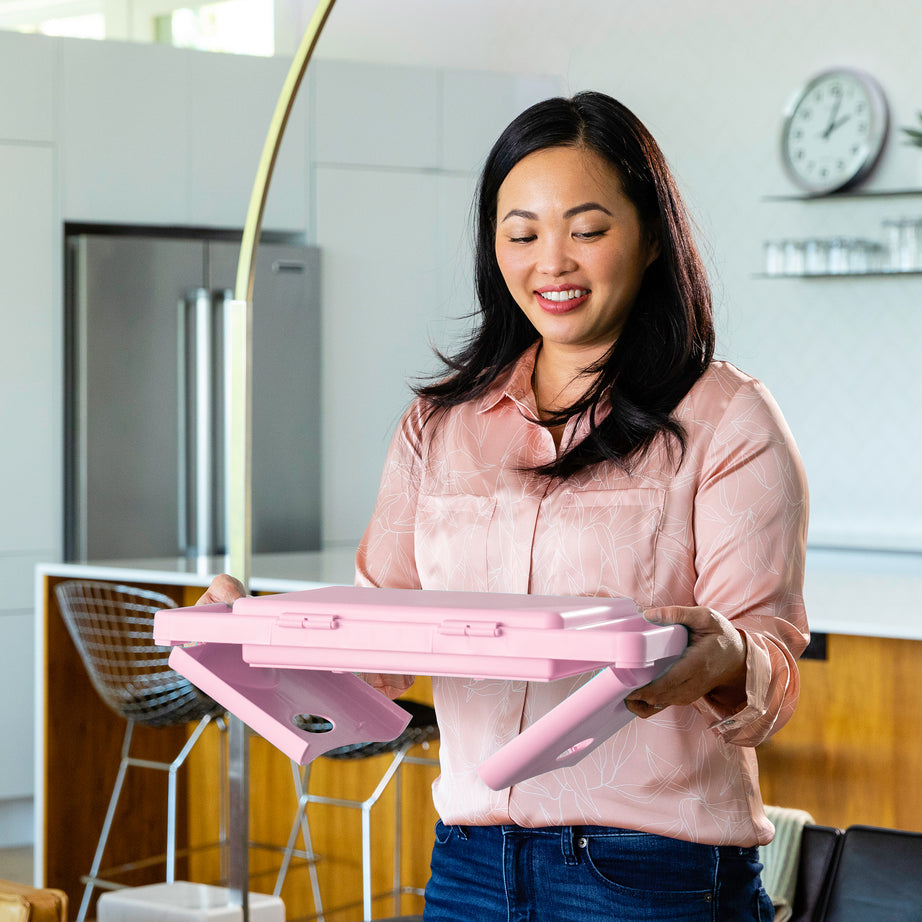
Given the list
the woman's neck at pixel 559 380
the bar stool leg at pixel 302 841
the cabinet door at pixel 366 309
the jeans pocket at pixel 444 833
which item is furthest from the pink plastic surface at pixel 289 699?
the cabinet door at pixel 366 309

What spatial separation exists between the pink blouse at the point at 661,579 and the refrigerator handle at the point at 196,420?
3.68m

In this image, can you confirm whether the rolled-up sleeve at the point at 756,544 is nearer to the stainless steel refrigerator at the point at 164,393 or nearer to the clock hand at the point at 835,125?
the stainless steel refrigerator at the point at 164,393

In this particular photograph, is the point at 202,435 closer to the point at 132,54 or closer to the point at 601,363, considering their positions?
the point at 132,54

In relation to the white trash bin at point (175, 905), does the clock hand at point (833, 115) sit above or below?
above

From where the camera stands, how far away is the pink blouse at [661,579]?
1.16 meters

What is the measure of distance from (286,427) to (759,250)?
199 cm

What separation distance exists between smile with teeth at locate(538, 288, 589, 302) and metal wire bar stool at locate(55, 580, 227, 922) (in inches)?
79.2

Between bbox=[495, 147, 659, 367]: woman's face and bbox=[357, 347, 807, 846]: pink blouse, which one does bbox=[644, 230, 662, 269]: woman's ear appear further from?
bbox=[357, 347, 807, 846]: pink blouse

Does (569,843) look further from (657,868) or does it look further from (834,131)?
(834,131)

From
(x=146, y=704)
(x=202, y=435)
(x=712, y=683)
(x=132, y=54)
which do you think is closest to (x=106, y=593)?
(x=146, y=704)

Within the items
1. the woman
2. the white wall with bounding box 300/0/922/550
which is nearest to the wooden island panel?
the woman

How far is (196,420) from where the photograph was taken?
4.93m

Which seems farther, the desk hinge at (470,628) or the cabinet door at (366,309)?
the cabinet door at (366,309)

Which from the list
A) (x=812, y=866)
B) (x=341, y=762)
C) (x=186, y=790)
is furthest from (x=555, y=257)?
(x=186, y=790)
